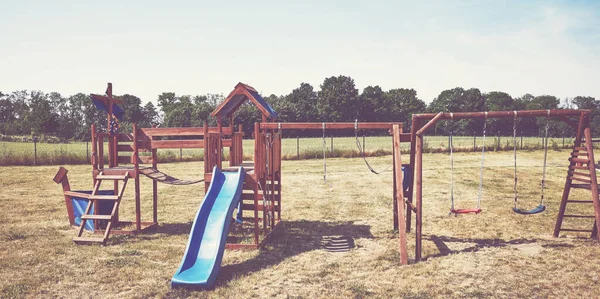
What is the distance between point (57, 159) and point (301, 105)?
220ft

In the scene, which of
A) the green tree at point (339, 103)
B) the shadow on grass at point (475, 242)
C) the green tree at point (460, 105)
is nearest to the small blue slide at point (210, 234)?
the shadow on grass at point (475, 242)

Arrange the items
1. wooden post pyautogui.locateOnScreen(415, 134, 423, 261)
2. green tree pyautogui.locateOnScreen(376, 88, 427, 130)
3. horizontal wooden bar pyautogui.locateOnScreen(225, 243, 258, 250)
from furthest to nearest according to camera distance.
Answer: green tree pyautogui.locateOnScreen(376, 88, 427, 130) < horizontal wooden bar pyautogui.locateOnScreen(225, 243, 258, 250) < wooden post pyautogui.locateOnScreen(415, 134, 423, 261)

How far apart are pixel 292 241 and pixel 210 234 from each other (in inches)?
101

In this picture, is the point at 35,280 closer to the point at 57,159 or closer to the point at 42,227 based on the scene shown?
the point at 42,227

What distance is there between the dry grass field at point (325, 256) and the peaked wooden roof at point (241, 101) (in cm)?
326

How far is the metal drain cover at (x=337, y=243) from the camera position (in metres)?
8.80

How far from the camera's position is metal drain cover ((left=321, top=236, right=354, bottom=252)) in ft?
28.9

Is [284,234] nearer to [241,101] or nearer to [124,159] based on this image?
[241,101]

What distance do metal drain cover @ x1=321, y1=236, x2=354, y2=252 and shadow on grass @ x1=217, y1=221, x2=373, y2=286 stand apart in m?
0.13

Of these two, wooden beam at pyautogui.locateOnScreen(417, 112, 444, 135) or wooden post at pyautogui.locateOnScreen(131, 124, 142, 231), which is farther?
wooden post at pyautogui.locateOnScreen(131, 124, 142, 231)

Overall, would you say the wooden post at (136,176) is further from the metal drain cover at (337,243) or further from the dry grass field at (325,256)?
the metal drain cover at (337,243)

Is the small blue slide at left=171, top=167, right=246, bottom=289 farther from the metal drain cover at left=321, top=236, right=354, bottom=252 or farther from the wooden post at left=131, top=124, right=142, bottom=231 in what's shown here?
the wooden post at left=131, top=124, right=142, bottom=231

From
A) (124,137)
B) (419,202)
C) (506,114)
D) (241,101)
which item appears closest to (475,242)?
(419,202)

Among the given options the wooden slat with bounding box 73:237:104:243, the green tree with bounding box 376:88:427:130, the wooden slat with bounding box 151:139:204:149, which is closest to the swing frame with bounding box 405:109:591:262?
the wooden slat with bounding box 151:139:204:149
